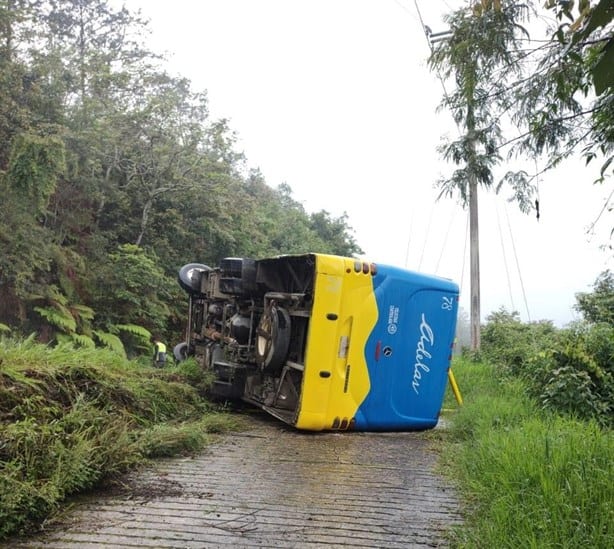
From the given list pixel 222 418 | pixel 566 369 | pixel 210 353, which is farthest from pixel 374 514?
pixel 210 353

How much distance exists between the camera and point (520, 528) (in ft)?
8.32

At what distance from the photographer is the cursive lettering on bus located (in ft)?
19.2

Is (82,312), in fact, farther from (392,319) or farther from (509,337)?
(392,319)

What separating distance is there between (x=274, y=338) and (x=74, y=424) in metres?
2.38

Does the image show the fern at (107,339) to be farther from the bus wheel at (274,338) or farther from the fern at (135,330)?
the bus wheel at (274,338)

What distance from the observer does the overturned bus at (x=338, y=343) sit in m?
5.29

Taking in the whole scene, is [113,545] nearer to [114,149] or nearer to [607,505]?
[607,505]

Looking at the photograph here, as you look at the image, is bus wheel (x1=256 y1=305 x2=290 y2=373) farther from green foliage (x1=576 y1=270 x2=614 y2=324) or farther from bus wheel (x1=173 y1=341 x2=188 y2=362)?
green foliage (x1=576 y1=270 x2=614 y2=324)

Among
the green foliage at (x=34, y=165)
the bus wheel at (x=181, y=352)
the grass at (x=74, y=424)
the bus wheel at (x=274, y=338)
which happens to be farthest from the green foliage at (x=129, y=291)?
the grass at (x=74, y=424)

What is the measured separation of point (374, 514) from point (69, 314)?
12484 mm

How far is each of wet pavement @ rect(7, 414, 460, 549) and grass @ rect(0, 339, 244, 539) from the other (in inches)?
5.3

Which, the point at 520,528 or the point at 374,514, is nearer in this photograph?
the point at 520,528

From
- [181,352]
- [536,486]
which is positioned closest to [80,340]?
[181,352]

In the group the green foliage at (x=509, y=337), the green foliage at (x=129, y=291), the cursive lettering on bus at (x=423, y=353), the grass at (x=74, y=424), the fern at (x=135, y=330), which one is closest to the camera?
the grass at (x=74, y=424)
